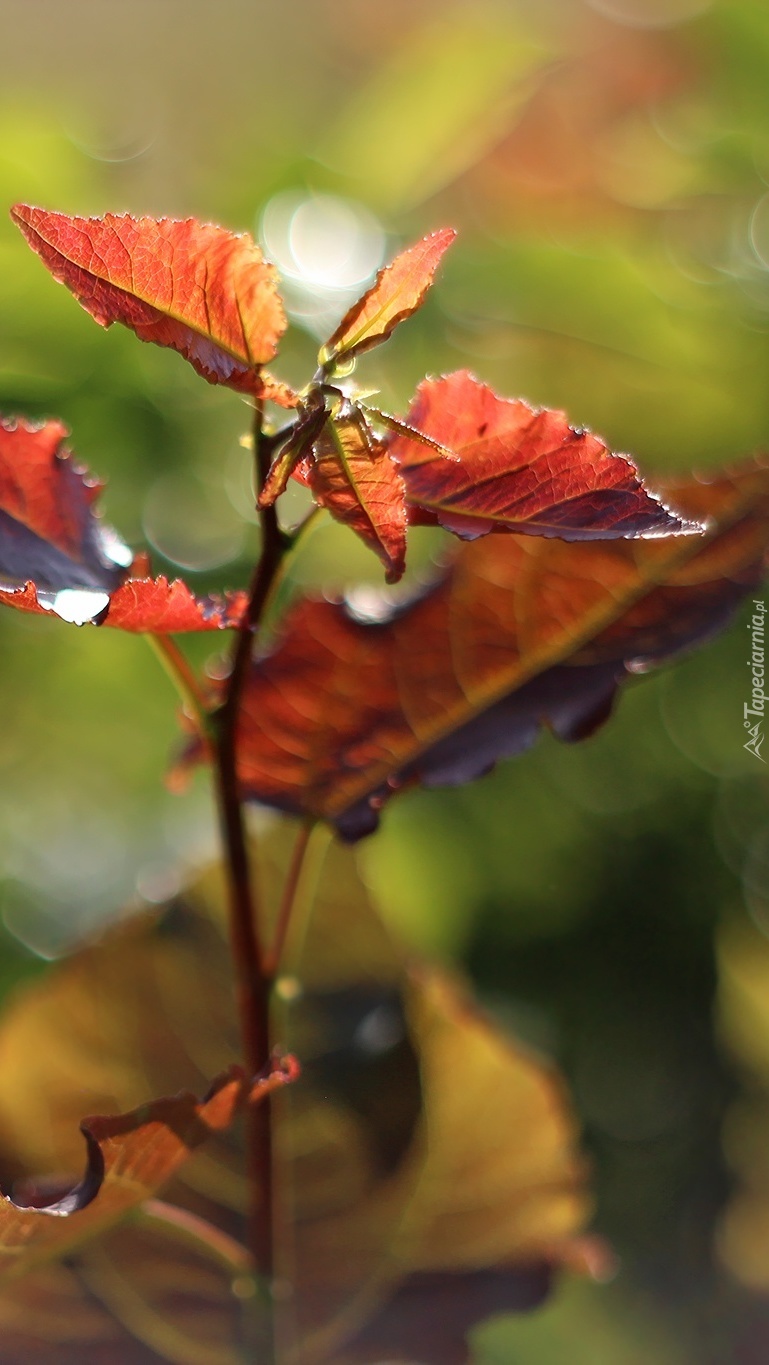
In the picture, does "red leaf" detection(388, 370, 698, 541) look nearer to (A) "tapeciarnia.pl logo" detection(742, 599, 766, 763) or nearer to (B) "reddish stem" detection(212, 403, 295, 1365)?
(B) "reddish stem" detection(212, 403, 295, 1365)

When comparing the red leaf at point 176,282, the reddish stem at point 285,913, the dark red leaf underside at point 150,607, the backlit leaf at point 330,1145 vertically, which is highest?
the red leaf at point 176,282

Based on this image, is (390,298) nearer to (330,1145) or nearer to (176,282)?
→ (176,282)

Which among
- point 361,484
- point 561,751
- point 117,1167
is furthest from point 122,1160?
point 561,751

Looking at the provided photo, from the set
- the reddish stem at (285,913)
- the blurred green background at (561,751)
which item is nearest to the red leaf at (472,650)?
the reddish stem at (285,913)

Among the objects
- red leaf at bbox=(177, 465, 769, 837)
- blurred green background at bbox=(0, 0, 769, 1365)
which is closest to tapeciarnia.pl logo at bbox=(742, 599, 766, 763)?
blurred green background at bbox=(0, 0, 769, 1365)

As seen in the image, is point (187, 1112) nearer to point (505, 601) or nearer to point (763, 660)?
point (505, 601)

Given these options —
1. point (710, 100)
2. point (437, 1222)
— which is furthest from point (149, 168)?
point (437, 1222)

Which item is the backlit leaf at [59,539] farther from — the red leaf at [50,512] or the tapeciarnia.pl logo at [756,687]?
the tapeciarnia.pl logo at [756,687]
